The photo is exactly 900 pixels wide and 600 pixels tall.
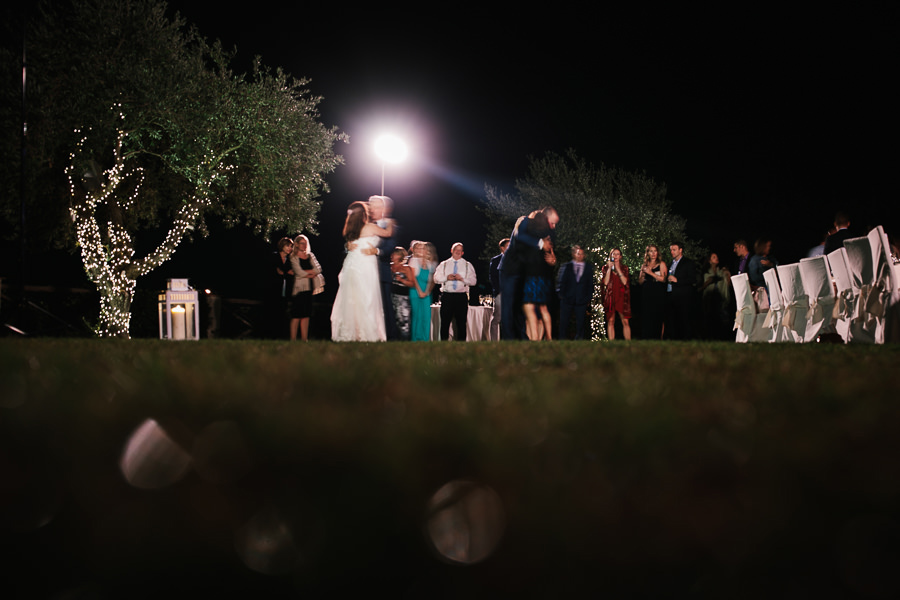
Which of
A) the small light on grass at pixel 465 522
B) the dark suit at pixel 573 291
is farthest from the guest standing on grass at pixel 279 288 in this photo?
the small light on grass at pixel 465 522

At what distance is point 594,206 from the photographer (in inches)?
1435

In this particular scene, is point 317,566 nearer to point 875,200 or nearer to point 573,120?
point 875,200

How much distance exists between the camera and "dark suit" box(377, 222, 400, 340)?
9219 mm

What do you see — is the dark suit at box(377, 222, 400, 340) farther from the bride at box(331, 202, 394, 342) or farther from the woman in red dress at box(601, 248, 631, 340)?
the woman in red dress at box(601, 248, 631, 340)

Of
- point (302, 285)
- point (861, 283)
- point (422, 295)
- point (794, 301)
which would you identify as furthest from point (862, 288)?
point (302, 285)

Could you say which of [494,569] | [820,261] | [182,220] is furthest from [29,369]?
[182,220]

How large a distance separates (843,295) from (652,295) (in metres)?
4.61

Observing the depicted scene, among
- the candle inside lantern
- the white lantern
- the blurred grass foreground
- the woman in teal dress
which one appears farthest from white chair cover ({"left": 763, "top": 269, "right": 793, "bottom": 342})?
the candle inside lantern

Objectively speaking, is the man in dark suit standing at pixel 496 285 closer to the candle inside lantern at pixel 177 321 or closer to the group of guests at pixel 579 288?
the group of guests at pixel 579 288

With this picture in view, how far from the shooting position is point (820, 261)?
8523 millimetres

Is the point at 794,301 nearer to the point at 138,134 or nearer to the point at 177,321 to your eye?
the point at 177,321

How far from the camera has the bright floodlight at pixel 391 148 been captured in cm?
1744

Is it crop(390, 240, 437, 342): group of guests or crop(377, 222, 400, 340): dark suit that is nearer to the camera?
crop(377, 222, 400, 340): dark suit

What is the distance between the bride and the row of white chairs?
16.9 ft
